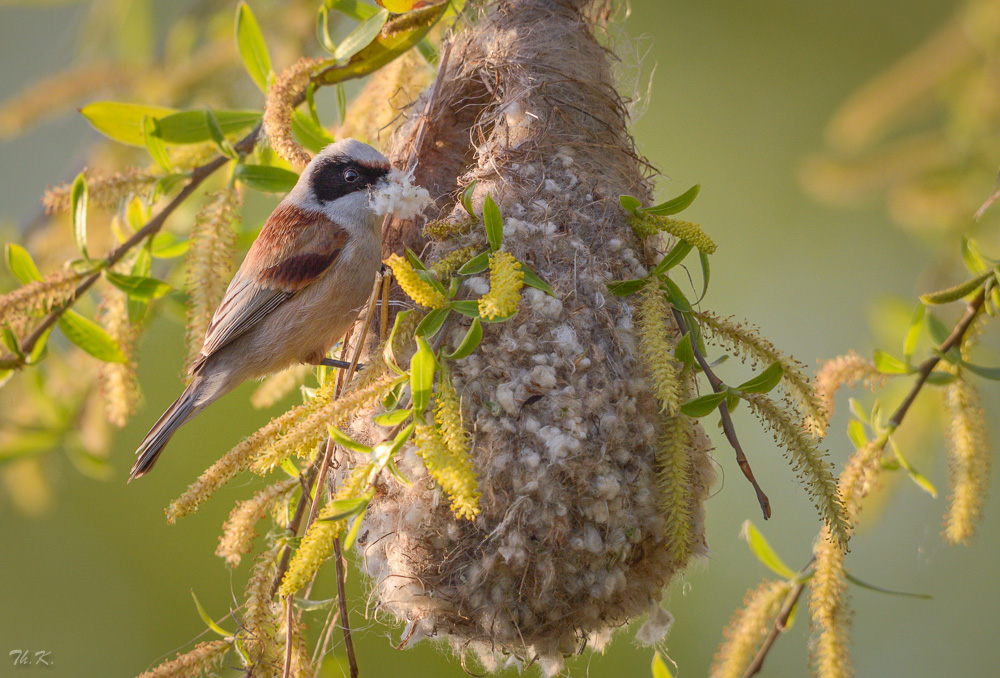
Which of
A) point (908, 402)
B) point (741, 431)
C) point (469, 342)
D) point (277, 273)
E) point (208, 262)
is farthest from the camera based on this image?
point (741, 431)

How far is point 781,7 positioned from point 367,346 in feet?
14.0

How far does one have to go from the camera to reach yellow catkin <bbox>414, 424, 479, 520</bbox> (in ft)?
3.97

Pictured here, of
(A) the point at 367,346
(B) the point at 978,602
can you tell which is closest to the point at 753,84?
(B) the point at 978,602

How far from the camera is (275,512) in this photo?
1.81 metres

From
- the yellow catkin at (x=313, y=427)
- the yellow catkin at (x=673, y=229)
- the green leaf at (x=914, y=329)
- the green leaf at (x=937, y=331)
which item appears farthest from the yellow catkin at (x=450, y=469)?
the green leaf at (x=937, y=331)

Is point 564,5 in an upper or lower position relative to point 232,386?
upper

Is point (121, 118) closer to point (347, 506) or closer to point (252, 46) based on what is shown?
point (252, 46)

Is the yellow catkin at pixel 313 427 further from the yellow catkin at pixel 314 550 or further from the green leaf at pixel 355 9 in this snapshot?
the green leaf at pixel 355 9

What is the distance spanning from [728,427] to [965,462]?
70 centimetres

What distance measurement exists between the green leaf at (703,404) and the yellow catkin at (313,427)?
23.5 inches

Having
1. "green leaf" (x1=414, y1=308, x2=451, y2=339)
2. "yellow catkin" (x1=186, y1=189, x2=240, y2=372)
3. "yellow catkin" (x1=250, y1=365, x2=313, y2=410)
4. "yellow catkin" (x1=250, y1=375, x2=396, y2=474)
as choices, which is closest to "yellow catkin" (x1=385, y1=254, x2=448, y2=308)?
"green leaf" (x1=414, y1=308, x2=451, y2=339)

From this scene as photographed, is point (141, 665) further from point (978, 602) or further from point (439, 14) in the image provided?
point (978, 602)

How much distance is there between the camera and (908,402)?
1786 mm

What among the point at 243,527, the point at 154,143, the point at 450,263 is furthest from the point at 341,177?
the point at 243,527
